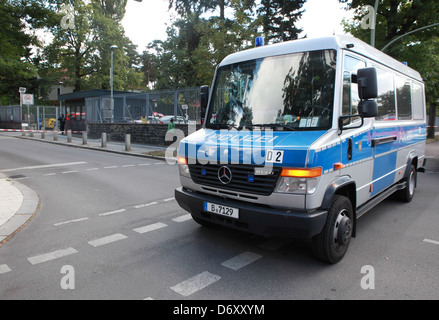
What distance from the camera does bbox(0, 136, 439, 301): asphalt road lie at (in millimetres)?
3180

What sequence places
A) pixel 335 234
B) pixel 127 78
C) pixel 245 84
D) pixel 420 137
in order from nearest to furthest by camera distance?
pixel 335 234 < pixel 245 84 < pixel 420 137 < pixel 127 78

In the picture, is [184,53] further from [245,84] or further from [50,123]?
[245,84]

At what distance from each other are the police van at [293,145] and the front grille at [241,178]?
0.04ft

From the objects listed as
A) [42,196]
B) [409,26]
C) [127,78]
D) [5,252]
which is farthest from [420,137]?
[127,78]

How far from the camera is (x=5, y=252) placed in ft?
13.7

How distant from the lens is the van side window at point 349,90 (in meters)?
3.83

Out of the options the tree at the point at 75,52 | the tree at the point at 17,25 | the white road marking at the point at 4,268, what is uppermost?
the tree at the point at 75,52

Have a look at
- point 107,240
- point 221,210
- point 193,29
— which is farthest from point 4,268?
point 193,29

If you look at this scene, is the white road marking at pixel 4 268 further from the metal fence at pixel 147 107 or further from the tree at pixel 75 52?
the tree at pixel 75 52

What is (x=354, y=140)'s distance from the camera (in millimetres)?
3979

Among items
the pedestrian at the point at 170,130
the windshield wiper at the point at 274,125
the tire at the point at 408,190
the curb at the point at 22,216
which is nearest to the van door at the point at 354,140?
the windshield wiper at the point at 274,125

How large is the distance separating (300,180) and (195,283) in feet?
4.94

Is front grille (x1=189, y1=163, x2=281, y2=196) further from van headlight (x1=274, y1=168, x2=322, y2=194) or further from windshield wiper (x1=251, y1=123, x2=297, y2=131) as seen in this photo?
windshield wiper (x1=251, y1=123, x2=297, y2=131)

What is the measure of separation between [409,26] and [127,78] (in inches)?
1418
